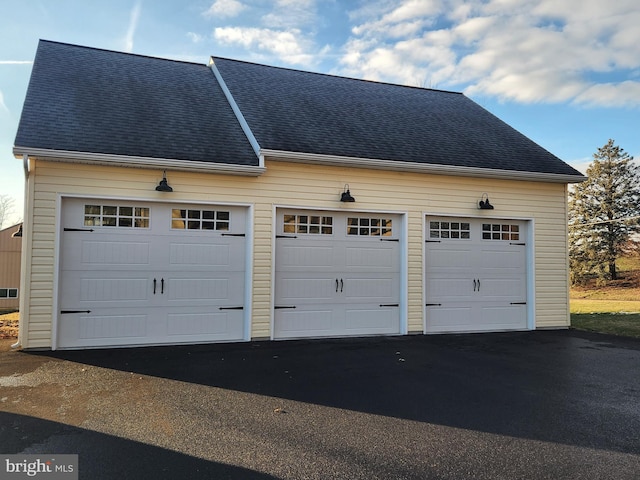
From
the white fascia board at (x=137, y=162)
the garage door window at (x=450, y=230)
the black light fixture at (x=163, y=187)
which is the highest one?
the white fascia board at (x=137, y=162)

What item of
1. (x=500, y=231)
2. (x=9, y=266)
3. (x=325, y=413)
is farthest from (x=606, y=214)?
(x=9, y=266)

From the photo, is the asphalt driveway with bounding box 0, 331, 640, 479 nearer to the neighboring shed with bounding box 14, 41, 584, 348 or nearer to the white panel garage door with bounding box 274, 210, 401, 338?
the neighboring shed with bounding box 14, 41, 584, 348

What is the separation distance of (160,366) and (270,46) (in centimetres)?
893

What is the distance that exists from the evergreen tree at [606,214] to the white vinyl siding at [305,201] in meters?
19.2

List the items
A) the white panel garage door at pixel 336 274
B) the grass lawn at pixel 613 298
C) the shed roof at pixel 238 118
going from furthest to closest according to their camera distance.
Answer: the grass lawn at pixel 613 298 < the white panel garage door at pixel 336 274 < the shed roof at pixel 238 118

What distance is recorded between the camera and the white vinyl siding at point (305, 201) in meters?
5.91

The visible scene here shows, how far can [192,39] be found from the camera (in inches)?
384

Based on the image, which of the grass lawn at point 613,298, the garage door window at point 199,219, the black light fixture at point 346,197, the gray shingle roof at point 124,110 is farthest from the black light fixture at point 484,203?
the garage door window at point 199,219

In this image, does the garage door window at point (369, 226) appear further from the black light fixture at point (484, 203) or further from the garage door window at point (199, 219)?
the garage door window at point (199, 219)

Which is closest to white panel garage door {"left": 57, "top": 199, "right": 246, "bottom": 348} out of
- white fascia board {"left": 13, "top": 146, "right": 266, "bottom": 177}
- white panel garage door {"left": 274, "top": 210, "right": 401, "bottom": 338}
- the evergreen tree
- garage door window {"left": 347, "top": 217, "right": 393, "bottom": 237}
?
white fascia board {"left": 13, "top": 146, "right": 266, "bottom": 177}

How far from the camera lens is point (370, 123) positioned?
28.5 feet

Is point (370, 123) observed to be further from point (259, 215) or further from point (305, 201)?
point (259, 215)

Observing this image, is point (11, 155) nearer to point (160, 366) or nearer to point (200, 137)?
point (200, 137)

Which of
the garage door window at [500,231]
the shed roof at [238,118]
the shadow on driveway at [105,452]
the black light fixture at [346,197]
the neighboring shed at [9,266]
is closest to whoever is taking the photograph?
the shadow on driveway at [105,452]
